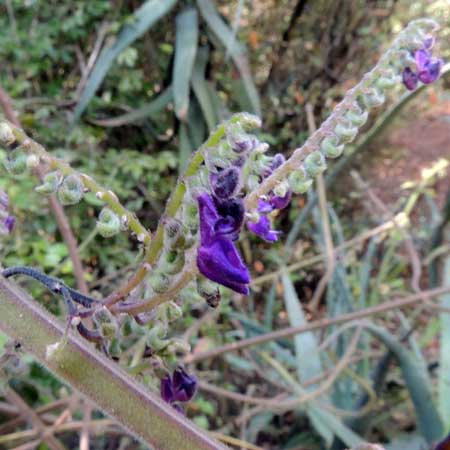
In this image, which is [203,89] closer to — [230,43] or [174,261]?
[230,43]

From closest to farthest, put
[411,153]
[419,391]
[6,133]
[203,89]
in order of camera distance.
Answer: [6,133] < [419,391] < [203,89] < [411,153]

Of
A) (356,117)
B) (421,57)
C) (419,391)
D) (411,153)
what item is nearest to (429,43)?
(421,57)

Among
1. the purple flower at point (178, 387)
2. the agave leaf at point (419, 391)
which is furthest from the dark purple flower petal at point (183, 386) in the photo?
the agave leaf at point (419, 391)

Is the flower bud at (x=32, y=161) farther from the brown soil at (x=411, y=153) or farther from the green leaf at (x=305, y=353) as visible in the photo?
the brown soil at (x=411, y=153)

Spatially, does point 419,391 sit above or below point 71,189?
below

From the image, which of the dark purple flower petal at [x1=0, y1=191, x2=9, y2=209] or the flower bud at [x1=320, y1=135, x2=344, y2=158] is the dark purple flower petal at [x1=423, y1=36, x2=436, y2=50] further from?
the dark purple flower petal at [x1=0, y1=191, x2=9, y2=209]

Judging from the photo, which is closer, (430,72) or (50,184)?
(50,184)

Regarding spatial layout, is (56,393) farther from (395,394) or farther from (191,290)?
(191,290)

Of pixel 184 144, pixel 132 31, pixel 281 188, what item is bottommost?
pixel 184 144
